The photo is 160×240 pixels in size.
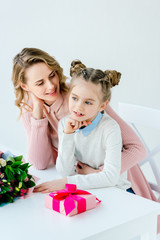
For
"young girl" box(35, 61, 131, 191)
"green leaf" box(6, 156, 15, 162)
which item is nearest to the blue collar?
"young girl" box(35, 61, 131, 191)

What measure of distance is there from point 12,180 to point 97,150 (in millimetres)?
407

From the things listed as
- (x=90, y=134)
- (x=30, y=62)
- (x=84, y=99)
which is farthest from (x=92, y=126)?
(x=30, y=62)

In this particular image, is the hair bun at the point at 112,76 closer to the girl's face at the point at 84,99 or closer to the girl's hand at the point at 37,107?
the girl's face at the point at 84,99

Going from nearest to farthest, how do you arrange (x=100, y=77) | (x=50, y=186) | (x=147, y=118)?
(x=50, y=186) → (x=100, y=77) → (x=147, y=118)

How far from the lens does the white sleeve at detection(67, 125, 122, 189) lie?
1303 millimetres

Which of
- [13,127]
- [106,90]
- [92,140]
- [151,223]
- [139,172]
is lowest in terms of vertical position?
[13,127]

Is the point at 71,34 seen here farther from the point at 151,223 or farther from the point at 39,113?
the point at 151,223

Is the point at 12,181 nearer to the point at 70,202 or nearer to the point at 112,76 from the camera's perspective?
the point at 70,202

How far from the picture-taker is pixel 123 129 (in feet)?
5.22

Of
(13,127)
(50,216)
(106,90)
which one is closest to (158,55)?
(106,90)

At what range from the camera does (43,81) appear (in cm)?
160

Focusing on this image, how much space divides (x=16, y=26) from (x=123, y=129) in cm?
228

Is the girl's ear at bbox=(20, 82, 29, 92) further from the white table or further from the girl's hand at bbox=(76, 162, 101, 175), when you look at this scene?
the white table

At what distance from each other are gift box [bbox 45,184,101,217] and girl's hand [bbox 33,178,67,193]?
13 cm
